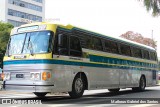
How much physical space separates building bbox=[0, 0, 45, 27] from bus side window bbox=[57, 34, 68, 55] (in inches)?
2850

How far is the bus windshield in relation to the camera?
510 inches

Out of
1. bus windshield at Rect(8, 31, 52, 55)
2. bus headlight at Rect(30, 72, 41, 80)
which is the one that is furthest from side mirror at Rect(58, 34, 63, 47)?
bus headlight at Rect(30, 72, 41, 80)

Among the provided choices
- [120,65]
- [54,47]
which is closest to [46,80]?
[54,47]

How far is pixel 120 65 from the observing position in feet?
60.8

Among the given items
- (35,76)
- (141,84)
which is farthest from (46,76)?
(141,84)

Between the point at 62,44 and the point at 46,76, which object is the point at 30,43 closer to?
the point at 62,44

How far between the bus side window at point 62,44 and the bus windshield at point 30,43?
17.8 inches

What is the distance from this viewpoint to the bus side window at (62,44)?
520 inches

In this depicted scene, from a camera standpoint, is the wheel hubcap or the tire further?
the tire

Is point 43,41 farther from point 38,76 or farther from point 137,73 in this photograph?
point 137,73

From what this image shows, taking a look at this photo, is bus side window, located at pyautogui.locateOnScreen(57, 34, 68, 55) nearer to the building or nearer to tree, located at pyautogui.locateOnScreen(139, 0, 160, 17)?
tree, located at pyautogui.locateOnScreen(139, 0, 160, 17)

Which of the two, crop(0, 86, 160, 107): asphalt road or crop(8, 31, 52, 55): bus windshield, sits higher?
crop(8, 31, 52, 55): bus windshield

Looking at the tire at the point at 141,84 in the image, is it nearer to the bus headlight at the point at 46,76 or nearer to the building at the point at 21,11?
the bus headlight at the point at 46,76

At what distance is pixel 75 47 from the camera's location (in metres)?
14.3
